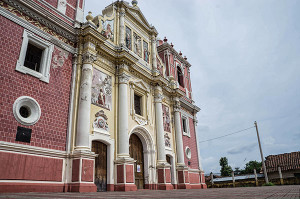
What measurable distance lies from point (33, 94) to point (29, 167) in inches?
106

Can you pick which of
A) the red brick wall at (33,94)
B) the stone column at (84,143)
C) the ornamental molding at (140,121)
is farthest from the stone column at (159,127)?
the red brick wall at (33,94)

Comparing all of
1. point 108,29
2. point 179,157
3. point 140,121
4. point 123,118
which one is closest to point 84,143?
point 123,118

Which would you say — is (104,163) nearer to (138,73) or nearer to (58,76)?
(58,76)

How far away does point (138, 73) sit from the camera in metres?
14.6

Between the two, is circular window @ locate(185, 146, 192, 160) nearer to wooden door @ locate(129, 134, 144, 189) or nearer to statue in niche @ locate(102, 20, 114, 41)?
wooden door @ locate(129, 134, 144, 189)

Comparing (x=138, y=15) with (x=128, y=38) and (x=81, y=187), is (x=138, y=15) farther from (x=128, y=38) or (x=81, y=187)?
(x=81, y=187)

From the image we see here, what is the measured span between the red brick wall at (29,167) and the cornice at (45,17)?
560 centimetres

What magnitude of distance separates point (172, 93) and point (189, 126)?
380 cm

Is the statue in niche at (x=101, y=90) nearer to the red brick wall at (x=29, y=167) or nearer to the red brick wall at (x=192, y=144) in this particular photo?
the red brick wall at (x=29, y=167)

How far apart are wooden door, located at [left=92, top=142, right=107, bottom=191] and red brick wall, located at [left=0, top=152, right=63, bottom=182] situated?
2.01 metres

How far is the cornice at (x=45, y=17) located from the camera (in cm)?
896

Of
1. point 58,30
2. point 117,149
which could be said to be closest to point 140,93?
point 117,149

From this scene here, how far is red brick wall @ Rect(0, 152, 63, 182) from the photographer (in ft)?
23.5

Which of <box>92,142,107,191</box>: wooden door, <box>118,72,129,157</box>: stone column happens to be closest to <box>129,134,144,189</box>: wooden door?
<box>118,72,129,157</box>: stone column
